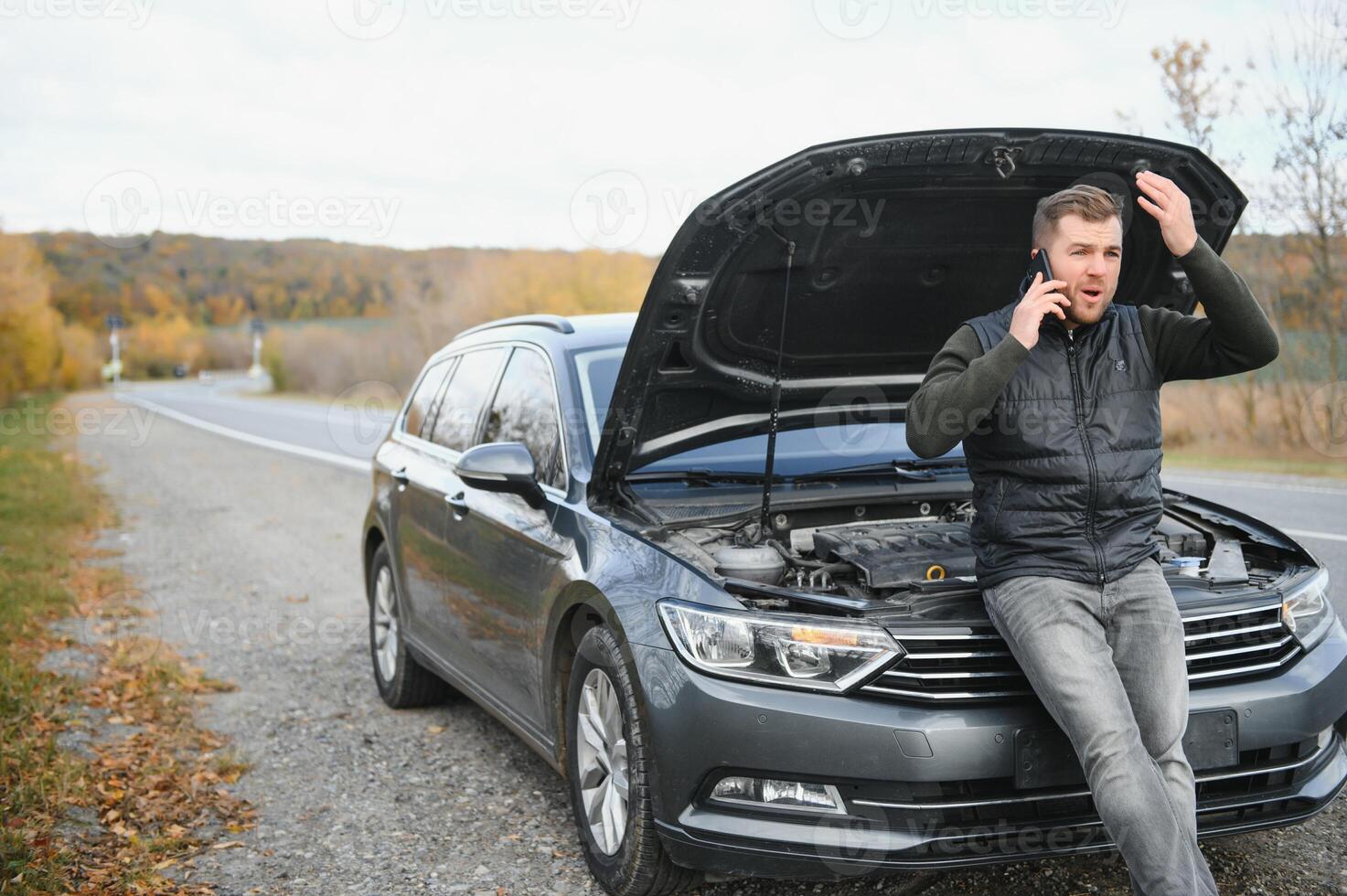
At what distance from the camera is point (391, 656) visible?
6316 millimetres

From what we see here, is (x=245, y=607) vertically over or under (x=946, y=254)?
under

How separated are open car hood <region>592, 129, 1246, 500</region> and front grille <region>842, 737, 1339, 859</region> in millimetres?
1571

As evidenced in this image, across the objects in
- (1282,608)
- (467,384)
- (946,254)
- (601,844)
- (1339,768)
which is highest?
(946,254)

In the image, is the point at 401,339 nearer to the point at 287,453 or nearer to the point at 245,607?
the point at 287,453

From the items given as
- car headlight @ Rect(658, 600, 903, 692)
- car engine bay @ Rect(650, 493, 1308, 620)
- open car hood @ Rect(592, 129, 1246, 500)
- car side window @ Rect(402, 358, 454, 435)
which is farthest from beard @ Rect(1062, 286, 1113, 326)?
car side window @ Rect(402, 358, 454, 435)

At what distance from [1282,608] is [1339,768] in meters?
0.52

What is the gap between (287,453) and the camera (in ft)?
75.0

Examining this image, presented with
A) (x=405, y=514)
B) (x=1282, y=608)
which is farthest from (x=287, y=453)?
(x=1282, y=608)

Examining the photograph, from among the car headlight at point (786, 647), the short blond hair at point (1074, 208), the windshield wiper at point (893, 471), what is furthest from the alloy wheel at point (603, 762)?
the short blond hair at point (1074, 208)

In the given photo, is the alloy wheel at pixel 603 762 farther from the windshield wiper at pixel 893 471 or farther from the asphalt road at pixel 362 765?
the windshield wiper at pixel 893 471

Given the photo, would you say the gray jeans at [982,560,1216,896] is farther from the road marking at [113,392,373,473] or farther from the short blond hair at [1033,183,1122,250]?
the road marking at [113,392,373,473]

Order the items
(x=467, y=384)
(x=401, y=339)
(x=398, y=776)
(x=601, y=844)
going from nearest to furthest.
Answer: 1. (x=601, y=844)
2. (x=398, y=776)
3. (x=467, y=384)
4. (x=401, y=339)

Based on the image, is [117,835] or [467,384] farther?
[467,384]

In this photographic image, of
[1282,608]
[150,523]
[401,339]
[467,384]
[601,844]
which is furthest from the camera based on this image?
[401,339]
